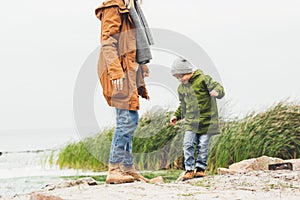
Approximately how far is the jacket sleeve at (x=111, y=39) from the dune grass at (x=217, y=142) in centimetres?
282

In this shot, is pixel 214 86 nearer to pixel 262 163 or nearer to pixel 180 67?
pixel 180 67

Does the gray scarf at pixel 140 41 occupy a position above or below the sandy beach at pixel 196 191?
above

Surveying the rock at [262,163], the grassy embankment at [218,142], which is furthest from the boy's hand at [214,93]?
the grassy embankment at [218,142]

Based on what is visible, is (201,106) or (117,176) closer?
(117,176)

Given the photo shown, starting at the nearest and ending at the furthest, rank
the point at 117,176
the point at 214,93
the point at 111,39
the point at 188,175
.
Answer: the point at 111,39 → the point at 117,176 → the point at 214,93 → the point at 188,175

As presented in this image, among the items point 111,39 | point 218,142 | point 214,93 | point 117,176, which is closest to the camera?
point 111,39

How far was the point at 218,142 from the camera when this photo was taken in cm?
610

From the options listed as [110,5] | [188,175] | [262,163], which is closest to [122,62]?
[110,5]

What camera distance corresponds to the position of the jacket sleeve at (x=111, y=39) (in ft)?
11.3

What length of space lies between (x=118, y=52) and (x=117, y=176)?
0.87m

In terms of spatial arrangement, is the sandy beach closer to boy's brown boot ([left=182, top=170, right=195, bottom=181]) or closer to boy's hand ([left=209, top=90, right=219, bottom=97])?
boy's brown boot ([left=182, top=170, right=195, bottom=181])

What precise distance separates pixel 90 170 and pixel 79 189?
125 inches

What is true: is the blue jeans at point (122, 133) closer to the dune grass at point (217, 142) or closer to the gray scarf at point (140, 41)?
the gray scarf at point (140, 41)

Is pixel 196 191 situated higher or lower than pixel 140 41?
lower
